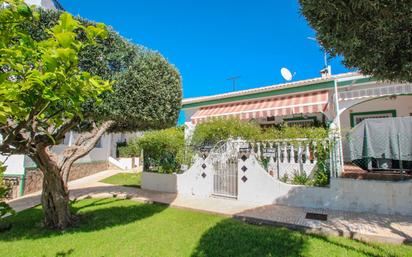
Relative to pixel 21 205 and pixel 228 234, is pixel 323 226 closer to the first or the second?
pixel 228 234

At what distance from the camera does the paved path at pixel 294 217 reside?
27.3 feet

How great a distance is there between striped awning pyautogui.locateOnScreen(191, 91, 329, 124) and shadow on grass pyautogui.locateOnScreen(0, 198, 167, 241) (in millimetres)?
10809

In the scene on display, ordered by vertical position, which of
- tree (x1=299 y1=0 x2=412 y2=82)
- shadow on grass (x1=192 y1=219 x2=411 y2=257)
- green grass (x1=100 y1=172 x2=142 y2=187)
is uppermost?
tree (x1=299 y1=0 x2=412 y2=82)

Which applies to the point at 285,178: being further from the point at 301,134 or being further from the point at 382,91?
the point at 382,91

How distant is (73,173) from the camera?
23.0 meters

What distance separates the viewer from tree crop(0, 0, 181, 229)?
2.42 meters

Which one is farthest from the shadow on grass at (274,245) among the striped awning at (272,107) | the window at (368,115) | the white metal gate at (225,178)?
the window at (368,115)

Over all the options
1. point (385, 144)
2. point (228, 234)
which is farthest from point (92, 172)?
point (385, 144)

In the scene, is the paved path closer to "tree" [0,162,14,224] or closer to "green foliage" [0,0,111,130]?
"tree" [0,162,14,224]

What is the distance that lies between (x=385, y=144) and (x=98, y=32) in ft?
45.9

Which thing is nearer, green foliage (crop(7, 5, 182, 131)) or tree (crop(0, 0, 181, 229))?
tree (crop(0, 0, 181, 229))

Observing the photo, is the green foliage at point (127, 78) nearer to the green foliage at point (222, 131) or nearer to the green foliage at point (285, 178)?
the green foliage at point (285, 178)

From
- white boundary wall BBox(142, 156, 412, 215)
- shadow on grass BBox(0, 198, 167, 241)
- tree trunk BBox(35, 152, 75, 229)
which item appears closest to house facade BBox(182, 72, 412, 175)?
white boundary wall BBox(142, 156, 412, 215)

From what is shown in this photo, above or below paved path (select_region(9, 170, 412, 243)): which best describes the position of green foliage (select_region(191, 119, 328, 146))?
above
